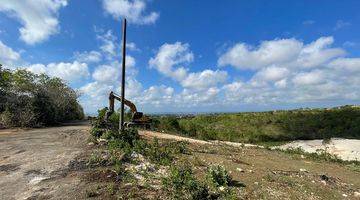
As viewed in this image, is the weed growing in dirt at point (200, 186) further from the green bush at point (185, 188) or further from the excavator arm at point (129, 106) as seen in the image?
the excavator arm at point (129, 106)

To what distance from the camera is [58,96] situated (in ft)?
96.2

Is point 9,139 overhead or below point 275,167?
overhead

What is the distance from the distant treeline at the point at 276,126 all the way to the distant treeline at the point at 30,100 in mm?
10313

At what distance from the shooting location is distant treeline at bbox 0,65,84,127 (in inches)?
901

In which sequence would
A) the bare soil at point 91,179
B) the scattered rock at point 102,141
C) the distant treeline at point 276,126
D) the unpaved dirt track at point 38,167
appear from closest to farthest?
the bare soil at point 91,179
the unpaved dirt track at point 38,167
the scattered rock at point 102,141
the distant treeline at point 276,126

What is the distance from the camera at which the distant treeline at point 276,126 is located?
122ft

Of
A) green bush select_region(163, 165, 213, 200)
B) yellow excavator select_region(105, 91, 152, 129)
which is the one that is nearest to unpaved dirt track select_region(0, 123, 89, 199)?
green bush select_region(163, 165, 213, 200)

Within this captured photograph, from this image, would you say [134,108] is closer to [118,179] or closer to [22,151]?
[22,151]

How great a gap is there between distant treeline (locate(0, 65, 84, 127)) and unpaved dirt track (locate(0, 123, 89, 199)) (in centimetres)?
732

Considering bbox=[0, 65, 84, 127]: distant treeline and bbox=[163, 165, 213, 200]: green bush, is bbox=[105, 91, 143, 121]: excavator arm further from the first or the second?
bbox=[163, 165, 213, 200]: green bush

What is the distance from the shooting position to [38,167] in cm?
1050

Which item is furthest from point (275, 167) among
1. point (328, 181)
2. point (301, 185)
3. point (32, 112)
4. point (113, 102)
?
point (32, 112)

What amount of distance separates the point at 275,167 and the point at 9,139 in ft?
38.4

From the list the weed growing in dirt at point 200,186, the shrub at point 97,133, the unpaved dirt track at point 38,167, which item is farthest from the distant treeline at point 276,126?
the weed growing in dirt at point 200,186
